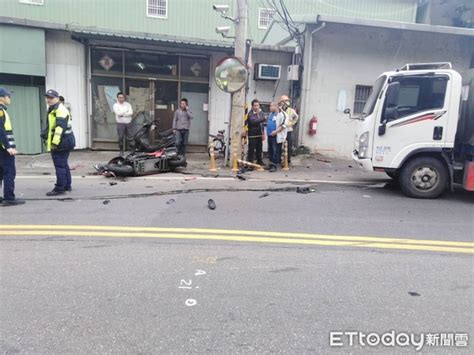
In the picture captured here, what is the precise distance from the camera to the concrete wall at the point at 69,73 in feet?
40.9

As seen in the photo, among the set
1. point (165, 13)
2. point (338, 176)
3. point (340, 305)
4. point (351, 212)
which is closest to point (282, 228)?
point (351, 212)

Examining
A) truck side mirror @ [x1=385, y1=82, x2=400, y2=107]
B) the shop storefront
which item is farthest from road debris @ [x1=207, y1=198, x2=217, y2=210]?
the shop storefront

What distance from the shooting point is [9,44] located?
460 inches

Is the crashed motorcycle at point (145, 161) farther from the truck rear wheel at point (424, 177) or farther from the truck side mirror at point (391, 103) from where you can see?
the truck rear wheel at point (424, 177)

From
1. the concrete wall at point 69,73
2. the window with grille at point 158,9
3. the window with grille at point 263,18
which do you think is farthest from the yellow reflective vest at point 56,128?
the window with grille at point 263,18

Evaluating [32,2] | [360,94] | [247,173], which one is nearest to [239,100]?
[247,173]

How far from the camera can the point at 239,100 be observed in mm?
10578

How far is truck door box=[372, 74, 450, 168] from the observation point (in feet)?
24.1

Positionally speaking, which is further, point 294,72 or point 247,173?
point 294,72

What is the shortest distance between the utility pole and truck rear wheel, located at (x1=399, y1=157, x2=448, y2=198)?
14.7 ft

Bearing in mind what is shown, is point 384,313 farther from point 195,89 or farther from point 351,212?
point 195,89

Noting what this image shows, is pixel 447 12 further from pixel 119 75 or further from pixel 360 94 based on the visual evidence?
pixel 119 75

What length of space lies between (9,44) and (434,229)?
12.3 metres

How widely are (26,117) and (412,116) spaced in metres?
11.1
